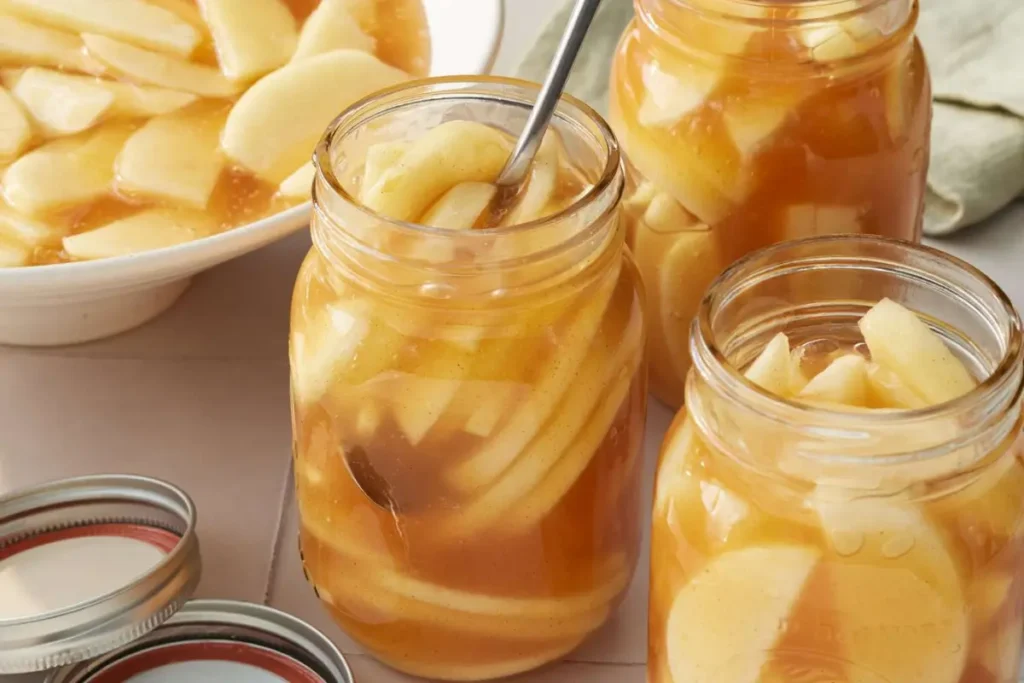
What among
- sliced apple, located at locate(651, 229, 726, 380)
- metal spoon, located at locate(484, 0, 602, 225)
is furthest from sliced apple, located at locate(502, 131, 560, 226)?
sliced apple, located at locate(651, 229, 726, 380)

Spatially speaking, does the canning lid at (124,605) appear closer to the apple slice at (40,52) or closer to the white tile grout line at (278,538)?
the white tile grout line at (278,538)

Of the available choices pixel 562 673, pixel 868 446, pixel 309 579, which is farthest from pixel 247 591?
pixel 868 446

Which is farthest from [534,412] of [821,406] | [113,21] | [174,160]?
[113,21]

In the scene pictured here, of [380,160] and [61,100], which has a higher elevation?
[380,160]

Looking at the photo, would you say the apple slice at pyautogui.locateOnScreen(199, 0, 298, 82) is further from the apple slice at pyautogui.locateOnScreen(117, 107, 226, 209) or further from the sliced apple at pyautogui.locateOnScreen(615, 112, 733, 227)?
the sliced apple at pyautogui.locateOnScreen(615, 112, 733, 227)

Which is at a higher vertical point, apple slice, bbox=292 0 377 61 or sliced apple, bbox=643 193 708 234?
sliced apple, bbox=643 193 708 234

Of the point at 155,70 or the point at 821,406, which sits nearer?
the point at 821,406

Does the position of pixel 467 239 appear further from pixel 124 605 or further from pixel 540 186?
pixel 124 605
